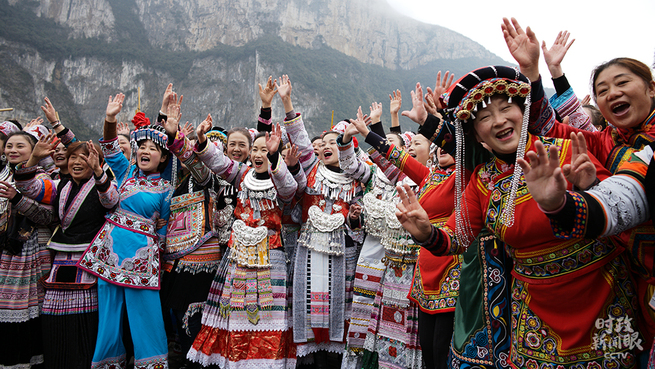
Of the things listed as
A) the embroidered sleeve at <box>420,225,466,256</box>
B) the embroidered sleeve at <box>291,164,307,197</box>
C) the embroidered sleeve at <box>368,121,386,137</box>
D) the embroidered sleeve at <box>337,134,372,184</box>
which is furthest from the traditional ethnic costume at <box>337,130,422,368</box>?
the embroidered sleeve at <box>420,225,466,256</box>

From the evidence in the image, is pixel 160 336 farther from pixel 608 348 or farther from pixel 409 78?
pixel 409 78

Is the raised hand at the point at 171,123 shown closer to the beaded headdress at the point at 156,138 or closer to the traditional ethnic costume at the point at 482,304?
the beaded headdress at the point at 156,138

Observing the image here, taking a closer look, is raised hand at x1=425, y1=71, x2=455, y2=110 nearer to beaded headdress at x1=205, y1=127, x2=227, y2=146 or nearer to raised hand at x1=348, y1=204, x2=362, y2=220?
raised hand at x1=348, y1=204, x2=362, y2=220

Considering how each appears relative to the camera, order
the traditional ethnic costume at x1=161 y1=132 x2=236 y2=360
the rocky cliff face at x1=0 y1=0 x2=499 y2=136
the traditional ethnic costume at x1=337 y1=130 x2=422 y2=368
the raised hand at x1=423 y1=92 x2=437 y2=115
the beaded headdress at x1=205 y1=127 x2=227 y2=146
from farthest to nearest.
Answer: the rocky cliff face at x1=0 y1=0 x2=499 y2=136
the beaded headdress at x1=205 y1=127 x2=227 y2=146
the traditional ethnic costume at x1=161 y1=132 x2=236 y2=360
the traditional ethnic costume at x1=337 y1=130 x2=422 y2=368
the raised hand at x1=423 y1=92 x2=437 y2=115

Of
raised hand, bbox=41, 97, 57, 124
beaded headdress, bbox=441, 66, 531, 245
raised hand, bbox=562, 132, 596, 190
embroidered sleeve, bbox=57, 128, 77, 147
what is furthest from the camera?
raised hand, bbox=41, 97, 57, 124

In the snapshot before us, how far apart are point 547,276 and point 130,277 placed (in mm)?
3643

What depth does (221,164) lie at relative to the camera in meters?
4.19

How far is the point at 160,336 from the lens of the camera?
395 centimetres

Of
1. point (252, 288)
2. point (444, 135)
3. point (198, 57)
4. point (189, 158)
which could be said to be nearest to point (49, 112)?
point (189, 158)

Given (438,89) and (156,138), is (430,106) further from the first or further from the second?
(156,138)

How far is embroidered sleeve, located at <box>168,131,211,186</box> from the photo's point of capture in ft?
13.3

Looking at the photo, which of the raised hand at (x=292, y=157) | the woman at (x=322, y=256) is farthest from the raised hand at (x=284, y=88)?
the raised hand at (x=292, y=157)

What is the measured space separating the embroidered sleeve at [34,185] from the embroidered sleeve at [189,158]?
143 cm

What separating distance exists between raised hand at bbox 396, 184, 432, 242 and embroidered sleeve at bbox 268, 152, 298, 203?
189cm
